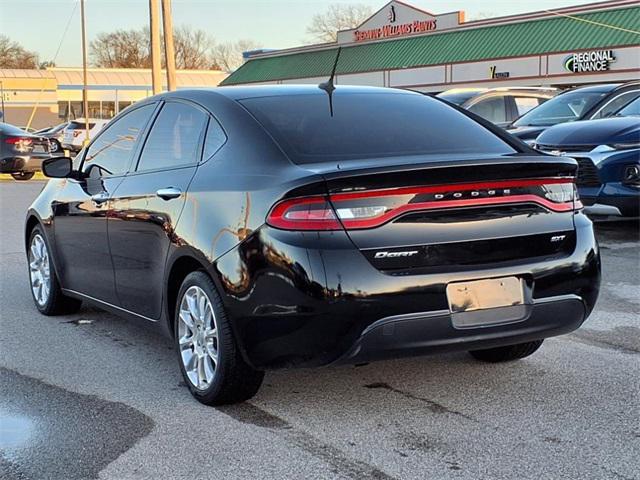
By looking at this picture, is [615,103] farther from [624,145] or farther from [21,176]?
[21,176]

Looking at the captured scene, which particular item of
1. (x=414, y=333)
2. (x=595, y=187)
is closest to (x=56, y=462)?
(x=414, y=333)

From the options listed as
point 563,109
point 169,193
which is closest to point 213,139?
point 169,193

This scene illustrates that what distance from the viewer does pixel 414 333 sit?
3723 millimetres

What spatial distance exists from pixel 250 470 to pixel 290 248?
36.7 inches

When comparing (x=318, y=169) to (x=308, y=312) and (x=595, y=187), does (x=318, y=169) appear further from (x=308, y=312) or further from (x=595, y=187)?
(x=595, y=187)

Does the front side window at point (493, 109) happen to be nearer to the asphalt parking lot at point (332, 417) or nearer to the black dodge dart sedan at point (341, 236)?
the asphalt parking lot at point (332, 417)

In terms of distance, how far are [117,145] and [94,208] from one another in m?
0.46

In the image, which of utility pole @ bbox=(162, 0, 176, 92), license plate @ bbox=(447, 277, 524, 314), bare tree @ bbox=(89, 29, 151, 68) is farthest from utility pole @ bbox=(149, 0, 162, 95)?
bare tree @ bbox=(89, 29, 151, 68)

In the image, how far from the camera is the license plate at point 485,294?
12.4 feet

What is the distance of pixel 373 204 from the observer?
371 cm

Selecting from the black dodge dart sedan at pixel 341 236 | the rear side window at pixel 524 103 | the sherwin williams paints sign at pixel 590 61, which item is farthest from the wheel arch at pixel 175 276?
the sherwin williams paints sign at pixel 590 61

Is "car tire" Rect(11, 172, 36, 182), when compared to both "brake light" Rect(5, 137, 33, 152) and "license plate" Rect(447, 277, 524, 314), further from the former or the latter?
"license plate" Rect(447, 277, 524, 314)

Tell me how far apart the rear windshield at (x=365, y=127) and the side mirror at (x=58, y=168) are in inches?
71.3

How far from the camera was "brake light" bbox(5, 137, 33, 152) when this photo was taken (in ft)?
67.3
